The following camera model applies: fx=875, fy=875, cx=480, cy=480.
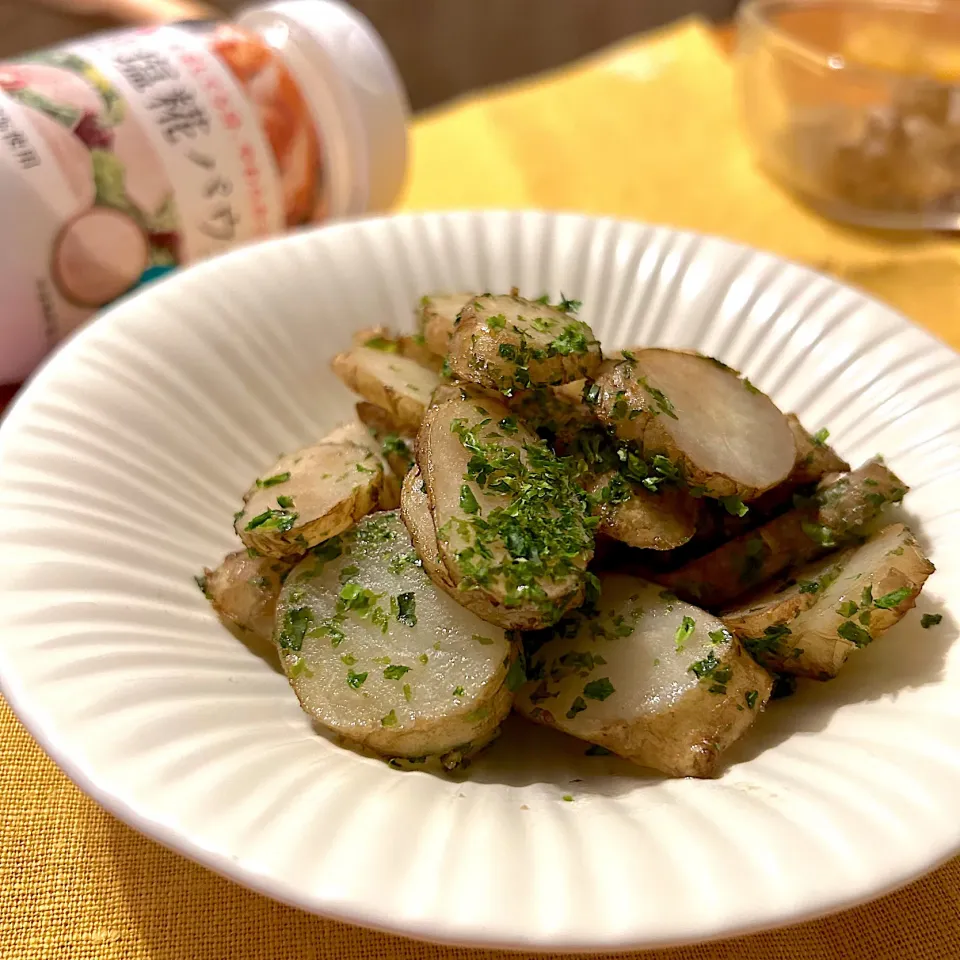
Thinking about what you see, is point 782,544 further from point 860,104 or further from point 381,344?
point 860,104

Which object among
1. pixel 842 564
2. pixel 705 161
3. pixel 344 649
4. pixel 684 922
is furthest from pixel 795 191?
pixel 684 922

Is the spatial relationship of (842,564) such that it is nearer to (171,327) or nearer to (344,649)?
(344,649)

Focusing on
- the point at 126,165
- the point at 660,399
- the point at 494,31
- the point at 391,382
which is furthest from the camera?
the point at 494,31

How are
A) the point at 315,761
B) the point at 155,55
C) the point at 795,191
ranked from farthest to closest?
the point at 795,191 → the point at 155,55 → the point at 315,761

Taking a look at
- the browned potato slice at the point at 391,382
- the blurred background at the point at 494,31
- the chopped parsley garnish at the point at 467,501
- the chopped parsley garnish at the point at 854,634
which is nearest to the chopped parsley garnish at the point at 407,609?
the chopped parsley garnish at the point at 467,501

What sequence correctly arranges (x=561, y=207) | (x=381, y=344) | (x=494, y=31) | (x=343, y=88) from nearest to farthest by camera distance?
1. (x=381, y=344)
2. (x=343, y=88)
3. (x=561, y=207)
4. (x=494, y=31)

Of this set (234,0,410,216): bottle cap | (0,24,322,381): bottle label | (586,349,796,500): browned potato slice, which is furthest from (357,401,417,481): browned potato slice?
(234,0,410,216): bottle cap

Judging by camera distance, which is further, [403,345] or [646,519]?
[403,345]

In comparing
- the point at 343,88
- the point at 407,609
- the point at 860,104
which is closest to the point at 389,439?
the point at 407,609

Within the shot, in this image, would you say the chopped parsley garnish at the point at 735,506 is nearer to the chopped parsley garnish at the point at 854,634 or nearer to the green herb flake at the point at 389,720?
the chopped parsley garnish at the point at 854,634
